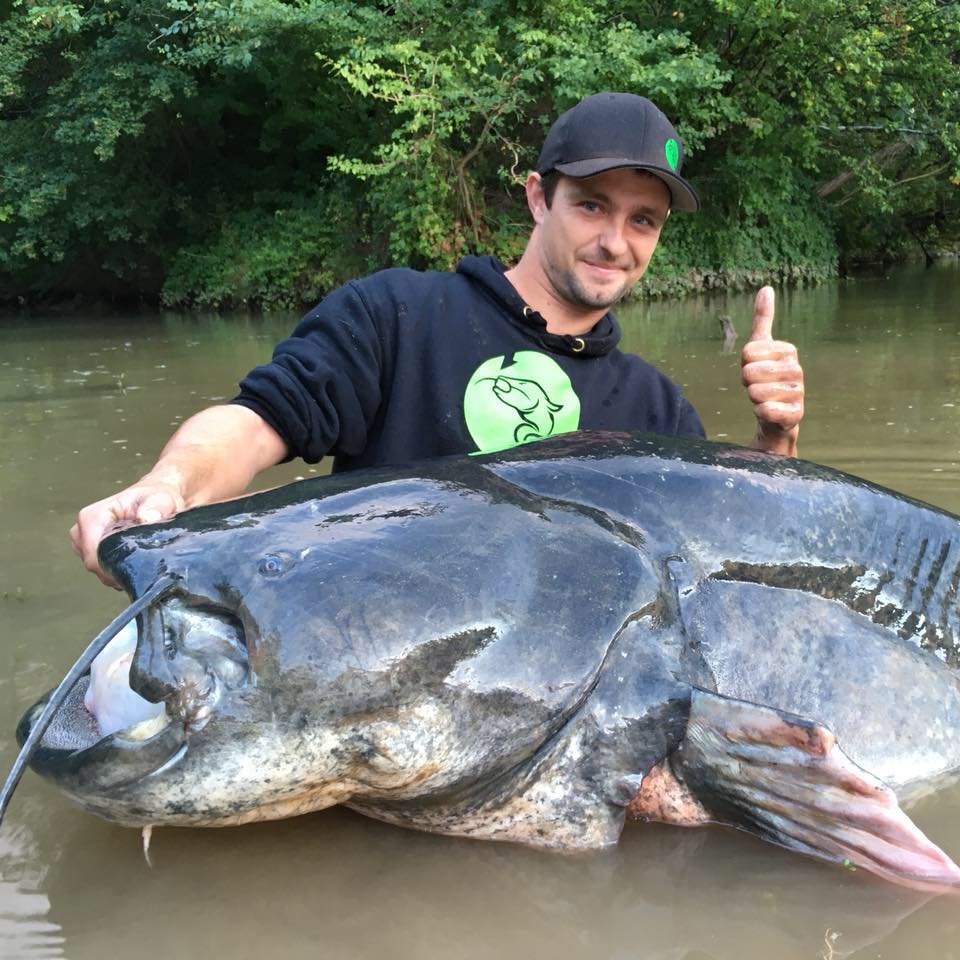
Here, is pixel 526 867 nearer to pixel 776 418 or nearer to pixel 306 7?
pixel 776 418

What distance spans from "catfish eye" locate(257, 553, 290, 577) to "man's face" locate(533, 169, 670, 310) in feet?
5.40

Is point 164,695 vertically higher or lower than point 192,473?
lower

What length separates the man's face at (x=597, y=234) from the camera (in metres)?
2.84

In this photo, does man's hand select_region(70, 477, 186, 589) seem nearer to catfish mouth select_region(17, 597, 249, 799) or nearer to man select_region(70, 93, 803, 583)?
catfish mouth select_region(17, 597, 249, 799)

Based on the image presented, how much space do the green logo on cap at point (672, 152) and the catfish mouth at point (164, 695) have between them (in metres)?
1.96

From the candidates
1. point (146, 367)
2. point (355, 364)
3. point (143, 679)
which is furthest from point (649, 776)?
point (146, 367)

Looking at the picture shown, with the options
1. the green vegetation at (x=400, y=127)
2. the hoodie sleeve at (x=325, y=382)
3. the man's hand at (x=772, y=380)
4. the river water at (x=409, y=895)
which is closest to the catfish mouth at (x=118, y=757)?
the river water at (x=409, y=895)

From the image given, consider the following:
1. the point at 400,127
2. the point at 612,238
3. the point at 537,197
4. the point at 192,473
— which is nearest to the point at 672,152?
the point at 612,238

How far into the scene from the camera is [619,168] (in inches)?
106

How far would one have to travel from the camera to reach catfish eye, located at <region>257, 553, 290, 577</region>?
59.9 inches

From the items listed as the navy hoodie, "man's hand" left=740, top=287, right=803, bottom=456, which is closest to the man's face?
the navy hoodie

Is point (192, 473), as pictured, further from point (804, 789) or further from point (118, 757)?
point (804, 789)

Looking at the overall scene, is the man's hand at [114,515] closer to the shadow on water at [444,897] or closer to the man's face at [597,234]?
the shadow on water at [444,897]

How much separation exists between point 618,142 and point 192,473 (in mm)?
1545
